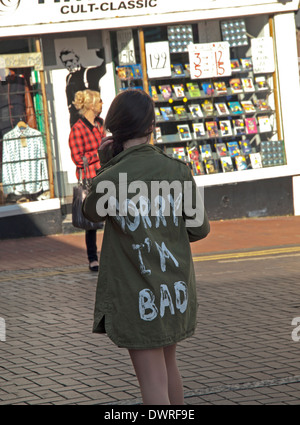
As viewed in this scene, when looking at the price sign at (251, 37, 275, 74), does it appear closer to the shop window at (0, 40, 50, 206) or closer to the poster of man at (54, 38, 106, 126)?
the poster of man at (54, 38, 106, 126)

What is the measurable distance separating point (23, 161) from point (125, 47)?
2489 millimetres

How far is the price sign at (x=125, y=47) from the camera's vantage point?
13.4m

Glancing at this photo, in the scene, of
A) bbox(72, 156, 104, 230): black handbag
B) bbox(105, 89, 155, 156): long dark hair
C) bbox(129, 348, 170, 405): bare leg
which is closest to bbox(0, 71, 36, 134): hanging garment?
bbox(72, 156, 104, 230): black handbag

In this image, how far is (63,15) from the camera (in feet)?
41.5

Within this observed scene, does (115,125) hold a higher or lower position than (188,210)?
higher

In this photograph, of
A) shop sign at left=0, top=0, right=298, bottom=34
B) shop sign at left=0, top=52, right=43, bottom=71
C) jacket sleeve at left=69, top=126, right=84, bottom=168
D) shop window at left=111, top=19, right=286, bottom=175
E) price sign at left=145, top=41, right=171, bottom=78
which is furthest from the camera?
shop window at left=111, top=19, right=286, bottom=175

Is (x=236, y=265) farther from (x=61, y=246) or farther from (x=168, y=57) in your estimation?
(x=168, y=57)

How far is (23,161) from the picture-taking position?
12812 mm

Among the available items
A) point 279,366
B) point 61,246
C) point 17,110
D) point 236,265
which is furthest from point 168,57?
point 279,366

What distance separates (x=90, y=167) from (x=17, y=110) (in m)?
3.51

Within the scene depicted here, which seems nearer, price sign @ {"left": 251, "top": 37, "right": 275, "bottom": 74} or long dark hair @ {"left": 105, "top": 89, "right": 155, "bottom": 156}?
long dark hair @ {"left": 105, "top": 89, "right": 155, "bottom": 156}

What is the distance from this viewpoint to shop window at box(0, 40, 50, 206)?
1269 centimetres

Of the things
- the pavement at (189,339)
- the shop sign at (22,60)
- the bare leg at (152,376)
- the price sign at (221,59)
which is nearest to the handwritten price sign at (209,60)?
the price sign at (221,59)

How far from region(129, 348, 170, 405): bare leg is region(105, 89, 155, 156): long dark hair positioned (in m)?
0.93
